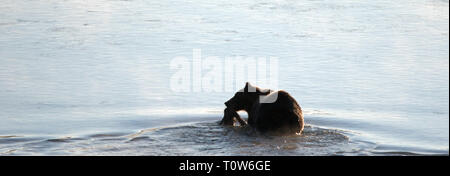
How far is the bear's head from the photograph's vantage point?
424 inches

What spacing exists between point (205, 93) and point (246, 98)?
4.92 feet

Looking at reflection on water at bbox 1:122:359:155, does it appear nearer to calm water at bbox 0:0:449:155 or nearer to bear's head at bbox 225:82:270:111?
calm water at bbox 0:0:449:155

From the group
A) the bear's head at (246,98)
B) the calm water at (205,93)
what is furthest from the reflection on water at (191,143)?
the bear's head at (246,98)

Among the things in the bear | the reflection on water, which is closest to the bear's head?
the bear

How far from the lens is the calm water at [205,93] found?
970cm

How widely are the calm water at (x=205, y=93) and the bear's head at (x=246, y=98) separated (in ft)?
1.13

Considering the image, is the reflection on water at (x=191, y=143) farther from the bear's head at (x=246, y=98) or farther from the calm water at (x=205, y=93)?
the bear's head at (x=246, y=98)

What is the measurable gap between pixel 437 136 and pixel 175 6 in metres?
9.46

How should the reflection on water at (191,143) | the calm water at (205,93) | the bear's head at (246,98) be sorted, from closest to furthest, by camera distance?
1. the reflection on water at (191,143)
2. the calm water at (205,93)
3. the bear's head at (246,98)

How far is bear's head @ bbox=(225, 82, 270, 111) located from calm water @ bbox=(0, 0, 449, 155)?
1.13ft

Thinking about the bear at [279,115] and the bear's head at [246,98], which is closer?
the bear at [279,115]

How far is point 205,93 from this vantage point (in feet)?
40.0

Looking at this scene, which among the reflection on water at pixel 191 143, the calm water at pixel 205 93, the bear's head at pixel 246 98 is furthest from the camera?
the bear's head at pixel 246 98

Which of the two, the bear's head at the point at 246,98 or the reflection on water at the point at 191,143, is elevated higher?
the bear's head at the point at 246,98
